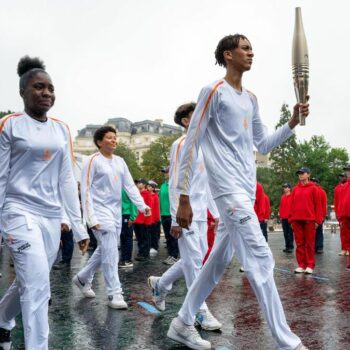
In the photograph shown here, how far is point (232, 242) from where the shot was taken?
4.25m

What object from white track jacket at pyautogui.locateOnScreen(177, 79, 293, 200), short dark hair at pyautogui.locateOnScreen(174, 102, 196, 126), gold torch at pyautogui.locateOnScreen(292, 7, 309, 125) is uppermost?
gold torch at pyautogui.locateOnScreen(292, 7, 309, 125)

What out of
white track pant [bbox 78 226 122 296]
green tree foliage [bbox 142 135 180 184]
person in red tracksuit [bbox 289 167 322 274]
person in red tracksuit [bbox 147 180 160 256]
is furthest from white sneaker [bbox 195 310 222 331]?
green tree foliage [bbox 142 135 180 184]

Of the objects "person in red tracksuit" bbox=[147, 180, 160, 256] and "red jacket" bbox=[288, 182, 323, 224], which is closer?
"red jacket" bbox=[288, 182, 323, 224]

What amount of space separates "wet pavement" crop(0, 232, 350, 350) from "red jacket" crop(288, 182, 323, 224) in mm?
1427

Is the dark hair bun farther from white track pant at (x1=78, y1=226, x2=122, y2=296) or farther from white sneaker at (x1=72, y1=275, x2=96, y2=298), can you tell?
white sneaker at (x1=72, y1=275, x2=96, y2=298)

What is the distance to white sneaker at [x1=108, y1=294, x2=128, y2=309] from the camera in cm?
614

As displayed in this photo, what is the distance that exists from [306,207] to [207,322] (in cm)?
583

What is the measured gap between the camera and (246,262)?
400 centimetres

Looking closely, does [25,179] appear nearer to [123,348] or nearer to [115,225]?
[123,348]

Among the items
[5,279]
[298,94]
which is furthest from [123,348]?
[5,279]

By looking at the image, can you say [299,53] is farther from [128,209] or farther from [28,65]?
[128,209]

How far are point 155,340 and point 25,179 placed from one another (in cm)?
188

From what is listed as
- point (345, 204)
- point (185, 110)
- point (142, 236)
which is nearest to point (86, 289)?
point (185, 110)

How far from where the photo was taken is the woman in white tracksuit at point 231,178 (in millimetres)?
3971
